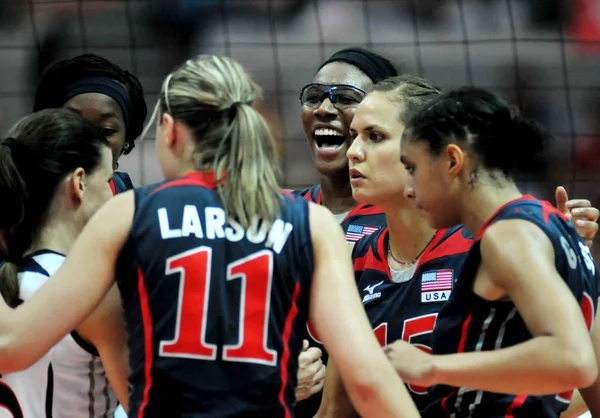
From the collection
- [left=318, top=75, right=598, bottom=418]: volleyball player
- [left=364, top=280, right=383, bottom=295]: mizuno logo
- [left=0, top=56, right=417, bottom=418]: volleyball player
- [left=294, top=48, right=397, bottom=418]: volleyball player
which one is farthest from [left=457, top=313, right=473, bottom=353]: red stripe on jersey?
[left=294, top=48, right=397, bottom=418]: volleyball player

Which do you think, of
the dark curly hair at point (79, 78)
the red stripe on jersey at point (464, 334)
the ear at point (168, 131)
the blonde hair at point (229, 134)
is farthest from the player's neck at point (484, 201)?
the dark curly hair at point (79, 78)

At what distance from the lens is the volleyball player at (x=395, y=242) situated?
293 centimetres

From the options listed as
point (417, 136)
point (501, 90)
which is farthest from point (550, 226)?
point (501, 90)

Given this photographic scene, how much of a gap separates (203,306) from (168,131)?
452 mm

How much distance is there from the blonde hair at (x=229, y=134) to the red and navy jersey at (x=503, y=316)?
1.90 ft

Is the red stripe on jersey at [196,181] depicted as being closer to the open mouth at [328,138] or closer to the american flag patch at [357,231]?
the american flag patch at [357,231]

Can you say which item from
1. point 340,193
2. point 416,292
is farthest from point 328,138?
point 416,292

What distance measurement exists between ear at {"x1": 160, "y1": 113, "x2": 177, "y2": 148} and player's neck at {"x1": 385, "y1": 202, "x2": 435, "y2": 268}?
1.13 metres

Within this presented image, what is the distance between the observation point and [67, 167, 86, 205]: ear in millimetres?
2506

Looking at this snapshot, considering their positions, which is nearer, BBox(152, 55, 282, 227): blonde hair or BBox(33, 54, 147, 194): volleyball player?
BBox(152, 55, 282, 227): blonde hair

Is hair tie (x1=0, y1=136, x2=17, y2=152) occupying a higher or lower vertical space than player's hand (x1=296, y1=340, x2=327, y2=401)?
higher

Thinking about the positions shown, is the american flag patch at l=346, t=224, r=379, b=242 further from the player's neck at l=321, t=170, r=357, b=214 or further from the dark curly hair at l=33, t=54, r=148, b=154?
the dark curly hair at l=33, t=54, r=148, b=154

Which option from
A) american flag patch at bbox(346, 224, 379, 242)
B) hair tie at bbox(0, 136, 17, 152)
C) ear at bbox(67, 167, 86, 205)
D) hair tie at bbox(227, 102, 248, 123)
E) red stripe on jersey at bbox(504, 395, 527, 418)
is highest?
hair tie at bbox(227, 102, 248, 123)

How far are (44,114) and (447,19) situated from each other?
5.78 metres
